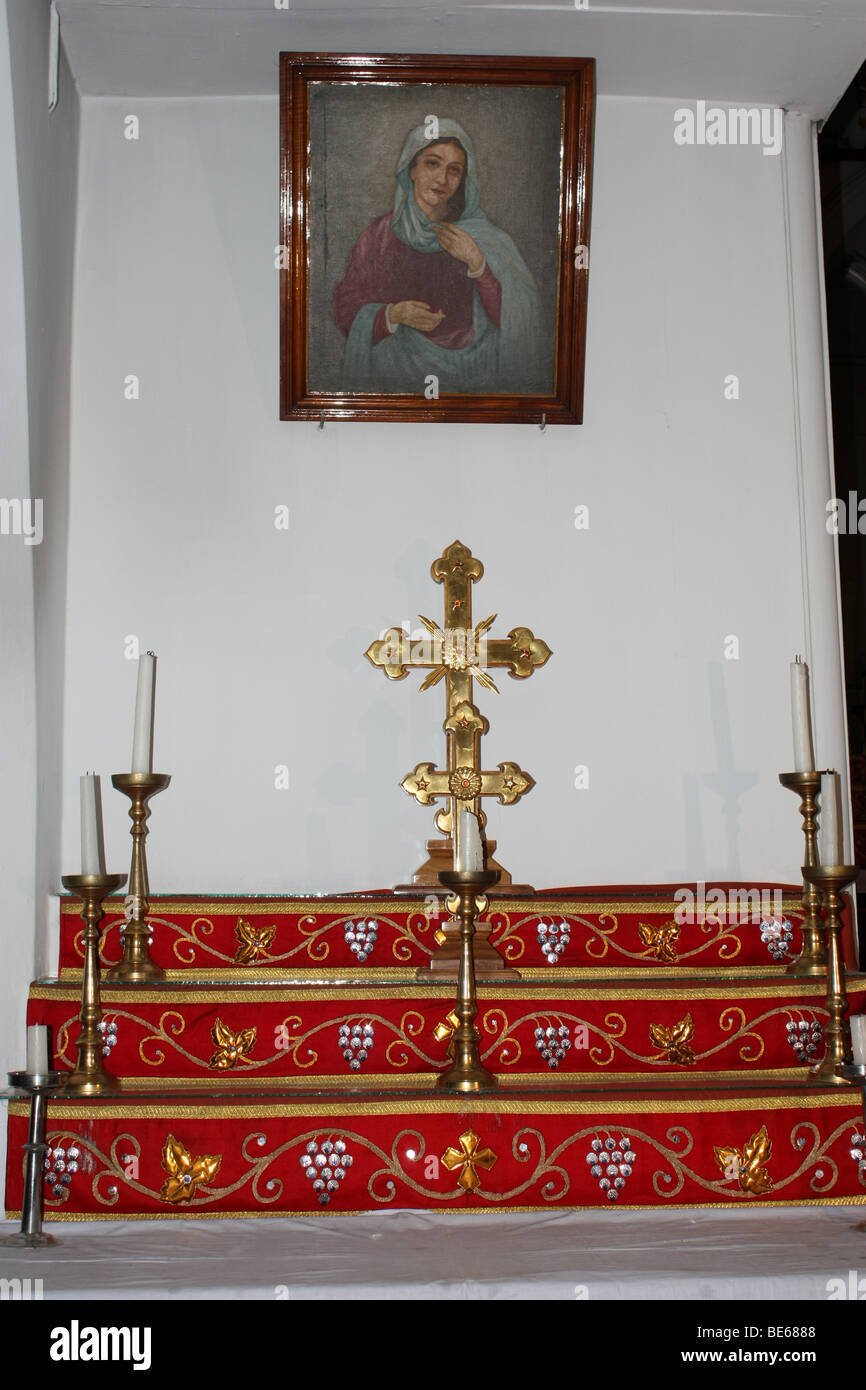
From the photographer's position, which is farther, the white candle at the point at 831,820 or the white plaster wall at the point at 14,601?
the white plaster wall at the point at 14,601

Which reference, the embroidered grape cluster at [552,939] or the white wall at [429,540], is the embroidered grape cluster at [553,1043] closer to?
the embroidered grape cluster at [552,939]

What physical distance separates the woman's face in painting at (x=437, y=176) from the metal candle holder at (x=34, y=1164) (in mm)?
2979

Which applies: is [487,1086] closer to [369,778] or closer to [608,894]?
[608,894]

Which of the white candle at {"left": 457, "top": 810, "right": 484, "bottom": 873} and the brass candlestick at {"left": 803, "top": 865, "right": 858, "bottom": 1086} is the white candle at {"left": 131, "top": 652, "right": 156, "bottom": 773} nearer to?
the white candle at {"left": 457, "top": 810, "right": 484, "bottom": 873}

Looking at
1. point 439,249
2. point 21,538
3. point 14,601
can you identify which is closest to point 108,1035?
point 14,601

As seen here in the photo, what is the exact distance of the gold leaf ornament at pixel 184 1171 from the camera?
2625mm

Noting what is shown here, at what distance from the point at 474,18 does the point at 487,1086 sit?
125 inches

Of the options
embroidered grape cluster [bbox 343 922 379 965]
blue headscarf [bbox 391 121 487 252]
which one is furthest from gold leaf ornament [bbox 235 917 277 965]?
blue headscarf [bbox 391 121 487 252]

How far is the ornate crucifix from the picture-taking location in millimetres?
3869

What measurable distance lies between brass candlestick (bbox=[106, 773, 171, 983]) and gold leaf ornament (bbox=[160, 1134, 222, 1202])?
2.16 ft

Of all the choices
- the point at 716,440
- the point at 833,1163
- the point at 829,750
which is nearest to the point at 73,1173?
the point at 833,1163

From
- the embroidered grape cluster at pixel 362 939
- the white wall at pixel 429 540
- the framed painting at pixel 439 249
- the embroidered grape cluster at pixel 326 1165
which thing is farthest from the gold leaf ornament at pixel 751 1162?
the framed painting at pixel 439 249

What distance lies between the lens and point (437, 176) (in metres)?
4.35

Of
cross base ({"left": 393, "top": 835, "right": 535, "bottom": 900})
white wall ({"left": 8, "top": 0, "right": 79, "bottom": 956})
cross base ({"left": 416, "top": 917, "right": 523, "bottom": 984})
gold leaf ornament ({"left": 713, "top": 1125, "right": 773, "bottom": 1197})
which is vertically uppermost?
white wall ({"left": 8, "top": 0, "right": 79, "bottom": 956})
